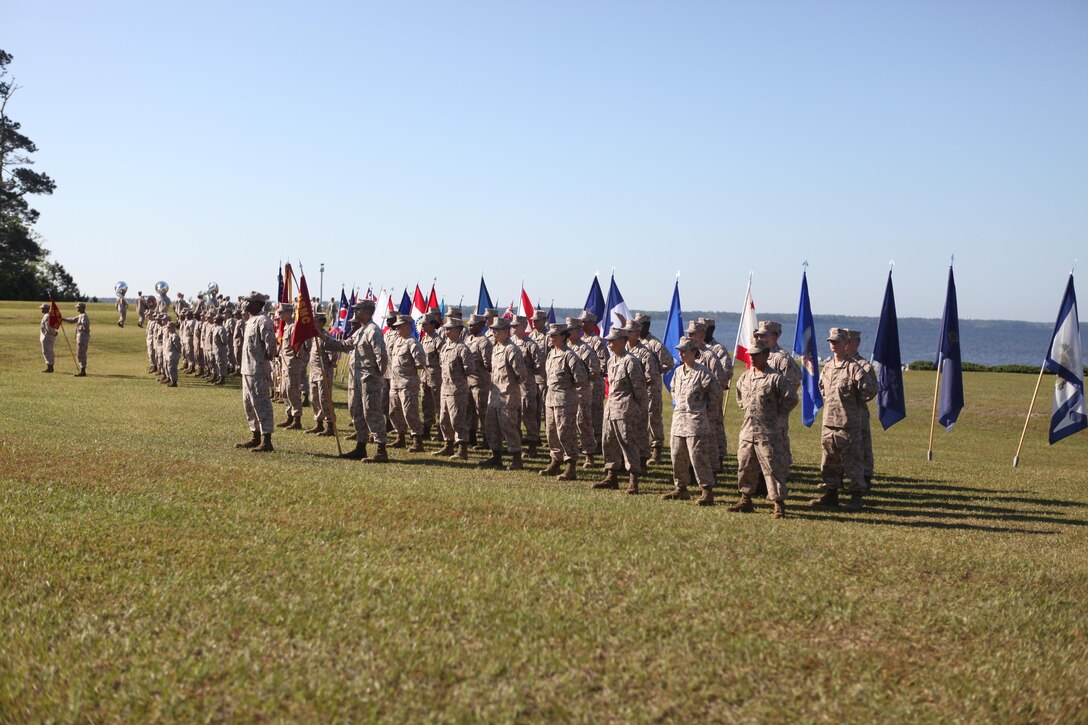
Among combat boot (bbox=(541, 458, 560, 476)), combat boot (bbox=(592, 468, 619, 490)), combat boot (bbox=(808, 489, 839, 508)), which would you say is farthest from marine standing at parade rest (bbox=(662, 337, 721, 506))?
combat boot (bbox=(541, 458, 560, 476))

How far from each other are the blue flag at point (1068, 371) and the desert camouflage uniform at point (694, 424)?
7.37 meters

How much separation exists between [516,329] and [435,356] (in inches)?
70.5

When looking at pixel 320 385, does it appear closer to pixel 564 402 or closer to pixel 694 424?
pixel 564 402

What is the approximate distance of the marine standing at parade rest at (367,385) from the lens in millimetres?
14531

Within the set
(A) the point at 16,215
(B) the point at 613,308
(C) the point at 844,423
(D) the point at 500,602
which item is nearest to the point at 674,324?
(B) the point at 613,308

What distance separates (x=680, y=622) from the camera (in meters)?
6.93

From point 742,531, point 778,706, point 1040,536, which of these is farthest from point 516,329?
point 778,706

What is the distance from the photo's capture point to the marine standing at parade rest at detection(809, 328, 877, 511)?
1226cm

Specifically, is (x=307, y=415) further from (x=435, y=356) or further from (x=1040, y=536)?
(x=1040, y=536)

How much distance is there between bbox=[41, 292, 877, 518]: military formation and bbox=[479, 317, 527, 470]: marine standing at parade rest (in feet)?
0.08

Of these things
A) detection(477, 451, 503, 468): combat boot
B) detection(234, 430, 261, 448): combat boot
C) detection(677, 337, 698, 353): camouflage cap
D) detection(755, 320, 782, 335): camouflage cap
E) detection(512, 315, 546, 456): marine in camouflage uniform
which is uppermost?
detection(755, 320, 782, 335): camouflage cap

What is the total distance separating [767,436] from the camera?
11.3 m

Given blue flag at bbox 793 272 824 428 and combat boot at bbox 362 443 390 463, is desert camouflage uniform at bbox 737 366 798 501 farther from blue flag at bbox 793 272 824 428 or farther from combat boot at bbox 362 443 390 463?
combat boot at bbox 362 443 390 463

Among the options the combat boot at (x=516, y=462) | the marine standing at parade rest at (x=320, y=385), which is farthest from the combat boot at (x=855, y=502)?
the marine standing at parade rest at (x=320, y=385)
